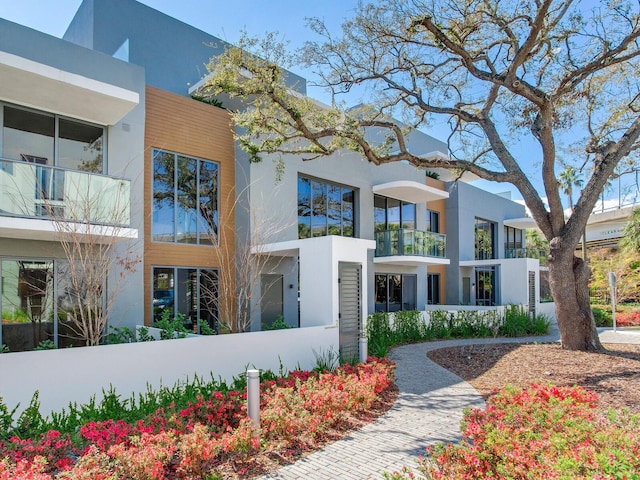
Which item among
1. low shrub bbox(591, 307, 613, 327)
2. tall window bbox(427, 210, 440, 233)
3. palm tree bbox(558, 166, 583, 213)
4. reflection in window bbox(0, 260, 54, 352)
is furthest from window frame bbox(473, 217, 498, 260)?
reflection in window bbox(0, 260, 54, 352)

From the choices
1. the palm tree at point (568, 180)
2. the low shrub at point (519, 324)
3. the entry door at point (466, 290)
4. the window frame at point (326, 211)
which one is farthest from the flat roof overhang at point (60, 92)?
the palm tree at point (568, 180)

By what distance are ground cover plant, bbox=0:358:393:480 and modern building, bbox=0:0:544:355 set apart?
3.36m

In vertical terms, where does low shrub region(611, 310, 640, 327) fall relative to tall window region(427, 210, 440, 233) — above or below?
below

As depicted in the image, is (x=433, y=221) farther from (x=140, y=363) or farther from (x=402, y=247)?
(x=140, y=363)

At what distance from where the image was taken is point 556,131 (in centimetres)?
1441

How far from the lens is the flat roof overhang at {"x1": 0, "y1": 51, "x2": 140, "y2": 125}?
27.6 ft

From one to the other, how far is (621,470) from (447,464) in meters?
1.31

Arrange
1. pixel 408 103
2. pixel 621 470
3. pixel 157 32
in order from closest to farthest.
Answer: pixel 621 470, pixel 408 103, pixel 157 32

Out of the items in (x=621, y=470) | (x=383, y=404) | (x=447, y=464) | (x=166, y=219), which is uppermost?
(x=166, y=219)

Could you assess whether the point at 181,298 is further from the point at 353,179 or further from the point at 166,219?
the point at 353,179

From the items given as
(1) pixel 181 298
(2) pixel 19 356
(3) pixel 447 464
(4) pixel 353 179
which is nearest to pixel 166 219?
(1) pixel 181 298

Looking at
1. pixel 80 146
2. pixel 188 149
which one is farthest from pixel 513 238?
pixel 80 146

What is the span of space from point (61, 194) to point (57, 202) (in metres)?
0.21

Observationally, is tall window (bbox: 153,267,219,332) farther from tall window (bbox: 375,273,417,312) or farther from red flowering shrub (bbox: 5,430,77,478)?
tall window (bbox: 375,273,417,312)
